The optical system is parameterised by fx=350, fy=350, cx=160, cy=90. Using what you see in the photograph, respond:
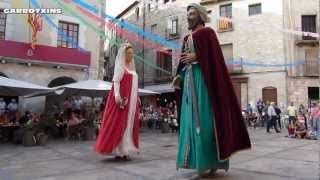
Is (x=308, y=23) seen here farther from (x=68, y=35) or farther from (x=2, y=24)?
(x=2, y=24)

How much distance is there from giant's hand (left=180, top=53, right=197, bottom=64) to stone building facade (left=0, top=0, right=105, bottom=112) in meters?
13.6

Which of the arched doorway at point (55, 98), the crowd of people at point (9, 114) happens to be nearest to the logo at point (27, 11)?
the arched doorway at point (55, 98)

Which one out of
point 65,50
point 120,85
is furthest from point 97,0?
point 120,85

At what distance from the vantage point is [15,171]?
15.5 feet

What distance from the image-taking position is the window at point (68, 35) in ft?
59.3

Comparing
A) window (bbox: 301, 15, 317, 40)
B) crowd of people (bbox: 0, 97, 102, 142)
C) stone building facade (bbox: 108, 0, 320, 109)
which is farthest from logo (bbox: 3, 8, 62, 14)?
window (bbox: 301, 15, 317, 40)

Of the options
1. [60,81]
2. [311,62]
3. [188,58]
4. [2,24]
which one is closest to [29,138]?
[188,58]

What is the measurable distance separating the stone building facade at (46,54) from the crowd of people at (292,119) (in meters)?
9.22

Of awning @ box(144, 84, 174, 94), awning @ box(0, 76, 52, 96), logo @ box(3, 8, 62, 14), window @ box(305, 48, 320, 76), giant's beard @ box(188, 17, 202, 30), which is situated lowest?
awning @ box(0, 76, 52, 96)

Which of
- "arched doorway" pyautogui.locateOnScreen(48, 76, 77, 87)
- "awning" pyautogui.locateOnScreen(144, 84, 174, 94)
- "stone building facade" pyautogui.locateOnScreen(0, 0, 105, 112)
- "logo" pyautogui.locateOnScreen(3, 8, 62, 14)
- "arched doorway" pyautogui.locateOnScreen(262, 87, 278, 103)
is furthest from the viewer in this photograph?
"awning" pyautogui.locateOnScreen(144, 84, 174, 94)

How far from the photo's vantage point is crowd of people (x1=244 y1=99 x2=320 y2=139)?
11641 millimetres

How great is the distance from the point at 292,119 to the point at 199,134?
46.9 feet

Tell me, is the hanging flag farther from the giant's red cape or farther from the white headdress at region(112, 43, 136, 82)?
the giant's red cape

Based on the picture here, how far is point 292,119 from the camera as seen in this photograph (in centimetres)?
1675
